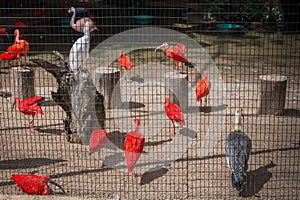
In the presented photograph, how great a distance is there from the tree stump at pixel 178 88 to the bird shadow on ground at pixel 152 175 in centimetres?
175

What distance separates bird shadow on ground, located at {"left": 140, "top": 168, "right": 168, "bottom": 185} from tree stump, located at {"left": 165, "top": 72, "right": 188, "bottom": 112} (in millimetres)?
1746

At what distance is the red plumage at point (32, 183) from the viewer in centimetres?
359

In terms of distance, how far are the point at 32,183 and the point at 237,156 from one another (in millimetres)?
1733

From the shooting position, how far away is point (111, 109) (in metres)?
5.93

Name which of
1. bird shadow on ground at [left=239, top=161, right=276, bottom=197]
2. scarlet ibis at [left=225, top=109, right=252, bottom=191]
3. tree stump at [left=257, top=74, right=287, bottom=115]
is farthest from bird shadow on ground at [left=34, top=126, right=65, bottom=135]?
tree stump at [left=257, top=74, right=287, bottom=115]

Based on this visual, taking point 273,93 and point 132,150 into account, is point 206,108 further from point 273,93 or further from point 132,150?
point 132,150

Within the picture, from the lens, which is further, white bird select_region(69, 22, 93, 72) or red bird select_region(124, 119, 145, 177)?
white bird select_region(69, 22, 93, 72)

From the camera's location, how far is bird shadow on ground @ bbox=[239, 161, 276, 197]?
376cm

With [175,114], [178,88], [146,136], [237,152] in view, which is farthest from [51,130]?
[237,152]

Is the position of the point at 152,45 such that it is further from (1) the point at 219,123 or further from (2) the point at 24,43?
(1) the point at 219,123

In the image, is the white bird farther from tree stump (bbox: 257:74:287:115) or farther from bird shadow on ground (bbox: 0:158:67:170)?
tree stump (bbox: 257:74:287:115)

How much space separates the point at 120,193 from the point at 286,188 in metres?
1.44

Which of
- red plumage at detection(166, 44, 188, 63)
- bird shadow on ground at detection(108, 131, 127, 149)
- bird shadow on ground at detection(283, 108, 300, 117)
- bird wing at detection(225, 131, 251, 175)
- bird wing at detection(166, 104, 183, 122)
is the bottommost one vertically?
bird shadow on ground at detection(108, 131, 127, 149)

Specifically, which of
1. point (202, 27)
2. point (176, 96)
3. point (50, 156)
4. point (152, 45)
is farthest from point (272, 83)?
A: point (202, 27)
